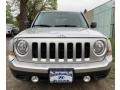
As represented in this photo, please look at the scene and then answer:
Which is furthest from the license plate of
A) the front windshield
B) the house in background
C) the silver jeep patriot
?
the house in background

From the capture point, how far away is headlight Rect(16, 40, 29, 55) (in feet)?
12.4

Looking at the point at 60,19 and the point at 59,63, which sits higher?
the point at 60,19

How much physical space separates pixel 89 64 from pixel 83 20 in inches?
82.2

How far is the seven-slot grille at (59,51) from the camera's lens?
367 cm

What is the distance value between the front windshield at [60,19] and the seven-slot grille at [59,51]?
155 cm

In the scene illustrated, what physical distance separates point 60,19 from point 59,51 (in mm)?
1866

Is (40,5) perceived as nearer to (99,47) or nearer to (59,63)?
(99,47)

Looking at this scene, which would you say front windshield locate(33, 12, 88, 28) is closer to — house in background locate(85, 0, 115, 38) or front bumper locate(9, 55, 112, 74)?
front bumper locate(9, 55, 112, 74)

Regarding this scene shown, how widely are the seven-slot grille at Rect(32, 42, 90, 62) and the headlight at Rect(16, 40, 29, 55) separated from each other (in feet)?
0.49

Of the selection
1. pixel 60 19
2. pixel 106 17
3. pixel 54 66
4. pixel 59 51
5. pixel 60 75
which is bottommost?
pixel 60 75

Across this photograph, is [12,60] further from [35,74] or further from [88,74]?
[88,74]

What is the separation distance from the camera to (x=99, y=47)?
3838mm

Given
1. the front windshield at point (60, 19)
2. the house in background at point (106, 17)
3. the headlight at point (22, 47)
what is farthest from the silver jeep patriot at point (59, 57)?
the house in background at point (106, 17)

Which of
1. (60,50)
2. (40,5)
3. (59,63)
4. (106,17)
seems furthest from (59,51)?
(40,5)
